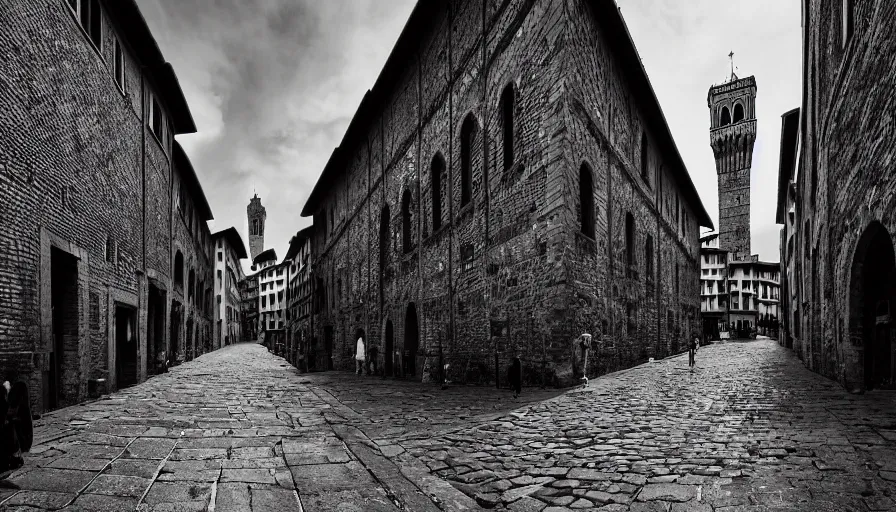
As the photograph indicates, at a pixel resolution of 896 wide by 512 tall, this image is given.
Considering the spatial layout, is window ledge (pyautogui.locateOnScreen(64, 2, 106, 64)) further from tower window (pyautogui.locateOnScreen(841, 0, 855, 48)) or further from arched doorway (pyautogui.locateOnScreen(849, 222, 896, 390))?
arched doorway (pyautogui.locateOnScreen(849, 222, 896, 390))

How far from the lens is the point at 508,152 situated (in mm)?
12141

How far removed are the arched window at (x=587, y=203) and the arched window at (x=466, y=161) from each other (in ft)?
9.00

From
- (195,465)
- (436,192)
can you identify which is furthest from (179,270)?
(195,465)

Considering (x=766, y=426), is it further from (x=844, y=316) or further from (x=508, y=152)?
(x=508, y=152)

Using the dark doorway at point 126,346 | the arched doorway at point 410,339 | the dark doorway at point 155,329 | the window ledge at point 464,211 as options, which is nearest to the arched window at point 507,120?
the window ledge at point 464,211

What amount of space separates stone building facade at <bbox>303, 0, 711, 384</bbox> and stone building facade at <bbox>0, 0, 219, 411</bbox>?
23.1 feet

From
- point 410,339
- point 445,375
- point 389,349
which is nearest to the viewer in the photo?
point 445,375

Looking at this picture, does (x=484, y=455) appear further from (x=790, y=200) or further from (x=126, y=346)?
(x=790, y=200)

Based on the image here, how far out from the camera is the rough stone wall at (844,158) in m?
6.55

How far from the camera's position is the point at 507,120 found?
12.2 metres

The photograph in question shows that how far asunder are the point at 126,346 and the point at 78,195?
526 cm

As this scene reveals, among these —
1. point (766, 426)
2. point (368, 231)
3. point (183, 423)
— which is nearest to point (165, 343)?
point (368, 231)

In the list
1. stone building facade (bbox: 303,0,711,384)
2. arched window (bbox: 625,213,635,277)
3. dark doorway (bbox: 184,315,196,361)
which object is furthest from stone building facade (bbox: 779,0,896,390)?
dark doorway (bbox: 184,315,196,361)

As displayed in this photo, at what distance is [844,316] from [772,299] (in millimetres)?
56843
